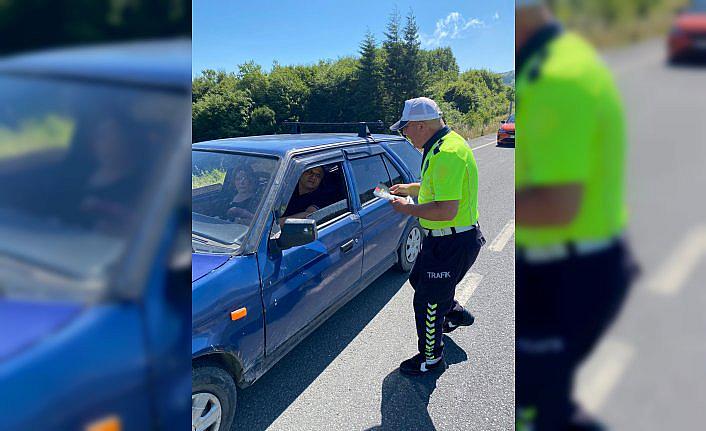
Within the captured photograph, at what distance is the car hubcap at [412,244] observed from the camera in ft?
14.1

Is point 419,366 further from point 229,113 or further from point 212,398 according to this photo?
point 229,113

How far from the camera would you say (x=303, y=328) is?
8.53 ft

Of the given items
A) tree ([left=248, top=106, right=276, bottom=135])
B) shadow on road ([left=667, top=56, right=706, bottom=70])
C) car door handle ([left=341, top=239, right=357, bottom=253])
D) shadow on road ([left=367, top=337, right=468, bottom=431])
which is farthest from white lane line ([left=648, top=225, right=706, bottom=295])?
tree ([left=248, top=106, right=276, bottom=135])

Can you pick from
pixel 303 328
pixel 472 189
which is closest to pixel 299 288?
pixel 303 328

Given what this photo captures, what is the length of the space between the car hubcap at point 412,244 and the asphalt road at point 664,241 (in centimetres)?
382

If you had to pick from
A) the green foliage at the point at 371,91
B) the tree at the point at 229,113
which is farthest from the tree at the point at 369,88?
the tree at the point at 229,113

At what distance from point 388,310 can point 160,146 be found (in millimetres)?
3086

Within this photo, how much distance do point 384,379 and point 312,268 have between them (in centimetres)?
86

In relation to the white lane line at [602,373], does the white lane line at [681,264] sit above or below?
above

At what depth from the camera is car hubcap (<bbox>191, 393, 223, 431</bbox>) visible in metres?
1.87

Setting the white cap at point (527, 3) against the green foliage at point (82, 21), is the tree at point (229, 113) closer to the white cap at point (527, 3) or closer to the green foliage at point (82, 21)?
the green foliage at point (82, 21)

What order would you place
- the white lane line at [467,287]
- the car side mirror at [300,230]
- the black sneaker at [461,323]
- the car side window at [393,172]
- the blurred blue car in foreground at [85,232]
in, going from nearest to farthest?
the blurred blue car in foreground at [85,232]
the car side mirror at [300,230]
the black sneaker at [461,323]
the white lane line at [467,287]
the car side window at [393,172]

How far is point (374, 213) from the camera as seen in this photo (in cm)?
344

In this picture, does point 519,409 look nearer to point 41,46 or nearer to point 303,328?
point 41,46
